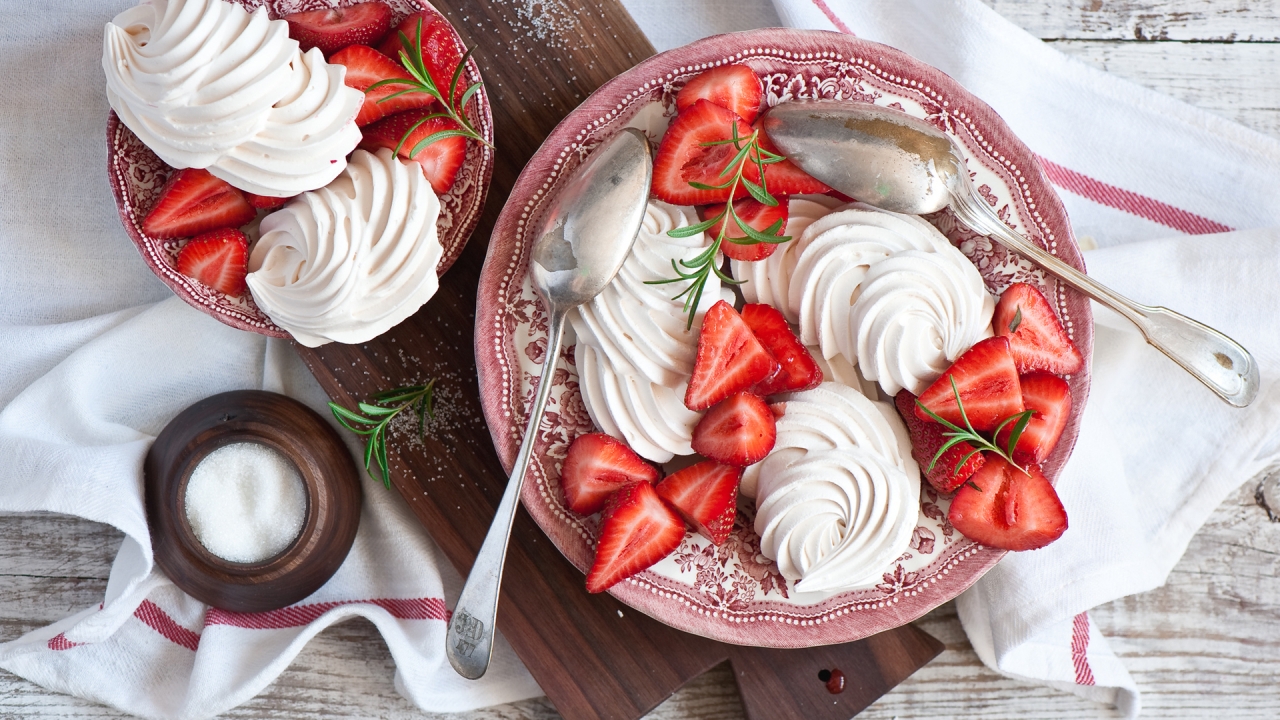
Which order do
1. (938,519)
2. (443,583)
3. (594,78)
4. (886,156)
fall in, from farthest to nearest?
(443,583), (594,78), (938,519), (886,156)

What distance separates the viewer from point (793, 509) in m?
1.39

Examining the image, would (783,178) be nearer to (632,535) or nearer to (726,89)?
(726,89)

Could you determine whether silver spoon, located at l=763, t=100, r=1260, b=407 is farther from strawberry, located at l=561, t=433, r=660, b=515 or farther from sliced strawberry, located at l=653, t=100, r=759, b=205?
strawberry, located at l=561, t=433, r=660, b=515

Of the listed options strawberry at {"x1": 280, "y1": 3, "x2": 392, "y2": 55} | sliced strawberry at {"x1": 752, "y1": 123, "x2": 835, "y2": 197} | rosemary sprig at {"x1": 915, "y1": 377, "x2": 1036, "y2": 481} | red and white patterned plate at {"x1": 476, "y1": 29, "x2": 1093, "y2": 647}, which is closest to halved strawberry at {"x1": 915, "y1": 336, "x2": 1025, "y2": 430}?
rosemary sprig at {"x1": 915, "y1": 377, "x2": 1036, "y2": 481}

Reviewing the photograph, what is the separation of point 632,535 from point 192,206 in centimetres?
89

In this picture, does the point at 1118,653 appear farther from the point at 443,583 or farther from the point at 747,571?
the point at 443,583

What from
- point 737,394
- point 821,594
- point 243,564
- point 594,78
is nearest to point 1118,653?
point 821,594

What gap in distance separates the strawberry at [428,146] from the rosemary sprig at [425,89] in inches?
0.4

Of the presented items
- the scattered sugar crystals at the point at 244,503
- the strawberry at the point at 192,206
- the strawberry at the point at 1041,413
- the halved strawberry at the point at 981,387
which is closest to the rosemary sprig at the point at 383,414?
the scattered sugar crystals at the point at 244,503

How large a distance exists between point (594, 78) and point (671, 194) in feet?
1.14

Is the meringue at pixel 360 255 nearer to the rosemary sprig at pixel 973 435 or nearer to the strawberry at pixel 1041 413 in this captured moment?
the rosemary sprig at pixel 973 435

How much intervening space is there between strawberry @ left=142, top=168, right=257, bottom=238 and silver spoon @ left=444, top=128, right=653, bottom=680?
0.52 metres

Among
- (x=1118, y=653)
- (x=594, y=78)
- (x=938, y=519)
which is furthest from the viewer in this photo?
(x=1118, y=653)

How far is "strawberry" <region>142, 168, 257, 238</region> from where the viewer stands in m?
1.40
